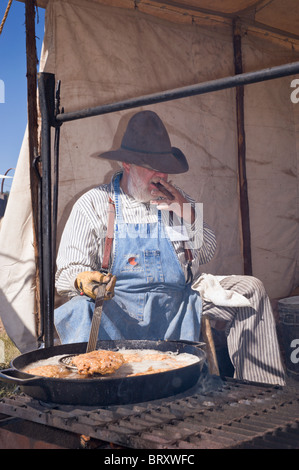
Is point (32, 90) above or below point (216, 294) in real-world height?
above

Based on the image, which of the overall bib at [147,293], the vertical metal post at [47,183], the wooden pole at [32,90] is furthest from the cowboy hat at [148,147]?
the vertical metal post at [47,183]

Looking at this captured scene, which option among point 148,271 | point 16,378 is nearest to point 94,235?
point 148,271

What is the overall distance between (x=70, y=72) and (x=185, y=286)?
193 cm

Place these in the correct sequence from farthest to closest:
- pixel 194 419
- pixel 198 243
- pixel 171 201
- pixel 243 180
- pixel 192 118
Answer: pixel 243 180, pixel 192 118, pixel 198 243, pixel 171 201, pixel 194 419

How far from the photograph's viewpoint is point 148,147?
3281 mm

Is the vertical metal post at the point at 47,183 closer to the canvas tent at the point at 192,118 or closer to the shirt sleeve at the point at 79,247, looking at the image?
the shirt sleeve at the point at 79,247

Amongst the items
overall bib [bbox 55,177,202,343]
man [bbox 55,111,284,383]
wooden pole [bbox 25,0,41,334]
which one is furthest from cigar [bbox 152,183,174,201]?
wooden pole [bbox 25,0,41,334]

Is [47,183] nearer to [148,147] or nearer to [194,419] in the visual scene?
[194,419]

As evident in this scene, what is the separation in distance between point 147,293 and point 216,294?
1.43 ft

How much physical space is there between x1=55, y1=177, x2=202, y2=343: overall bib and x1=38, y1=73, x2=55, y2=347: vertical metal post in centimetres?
106

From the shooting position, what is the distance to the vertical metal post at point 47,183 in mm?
1752

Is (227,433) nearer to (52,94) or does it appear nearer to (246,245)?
(52,94)

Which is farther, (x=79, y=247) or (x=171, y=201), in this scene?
(x=171, y=201)

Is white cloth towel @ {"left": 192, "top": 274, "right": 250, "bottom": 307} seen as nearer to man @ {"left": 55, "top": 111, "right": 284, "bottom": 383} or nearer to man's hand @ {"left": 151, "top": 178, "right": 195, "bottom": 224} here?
man @ {"left": 55, "top": 111, "right": 284, "bottom": 383}
